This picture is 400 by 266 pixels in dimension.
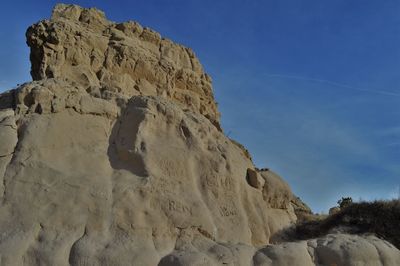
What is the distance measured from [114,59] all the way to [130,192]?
6.18 metres

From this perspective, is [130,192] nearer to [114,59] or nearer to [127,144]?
[127,144]

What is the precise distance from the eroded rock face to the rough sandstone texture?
1.16 metres

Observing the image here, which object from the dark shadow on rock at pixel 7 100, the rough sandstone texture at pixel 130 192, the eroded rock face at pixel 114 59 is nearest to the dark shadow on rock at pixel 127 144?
the rough sandstone texture at pixel 130 192

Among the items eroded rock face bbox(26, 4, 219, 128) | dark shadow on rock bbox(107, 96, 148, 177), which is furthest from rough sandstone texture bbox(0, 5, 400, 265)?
eroded rock face bbox(26, 4, 219, 128)

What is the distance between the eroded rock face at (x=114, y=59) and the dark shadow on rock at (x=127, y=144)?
139 centimetres

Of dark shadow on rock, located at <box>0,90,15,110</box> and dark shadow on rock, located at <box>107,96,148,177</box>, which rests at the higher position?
dark shadow on rock, located at <box>0,90,15,110</box>

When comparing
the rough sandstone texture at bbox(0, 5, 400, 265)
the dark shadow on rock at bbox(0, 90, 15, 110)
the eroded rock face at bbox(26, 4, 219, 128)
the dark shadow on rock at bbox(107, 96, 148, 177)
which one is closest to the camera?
the rough sandstone texture at bbox(0, 5, 400, 265)

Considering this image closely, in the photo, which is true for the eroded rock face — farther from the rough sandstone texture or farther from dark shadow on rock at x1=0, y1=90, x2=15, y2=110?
dark shadow on rock at x1=0, y1=90, x2=15, y2=110

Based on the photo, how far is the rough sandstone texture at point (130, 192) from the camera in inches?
325

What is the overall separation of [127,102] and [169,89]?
4584 millimetres

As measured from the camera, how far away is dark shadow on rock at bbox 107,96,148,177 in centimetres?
974

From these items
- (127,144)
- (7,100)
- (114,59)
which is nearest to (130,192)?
(127,144)

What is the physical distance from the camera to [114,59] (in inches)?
564

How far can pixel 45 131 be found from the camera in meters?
9.44
